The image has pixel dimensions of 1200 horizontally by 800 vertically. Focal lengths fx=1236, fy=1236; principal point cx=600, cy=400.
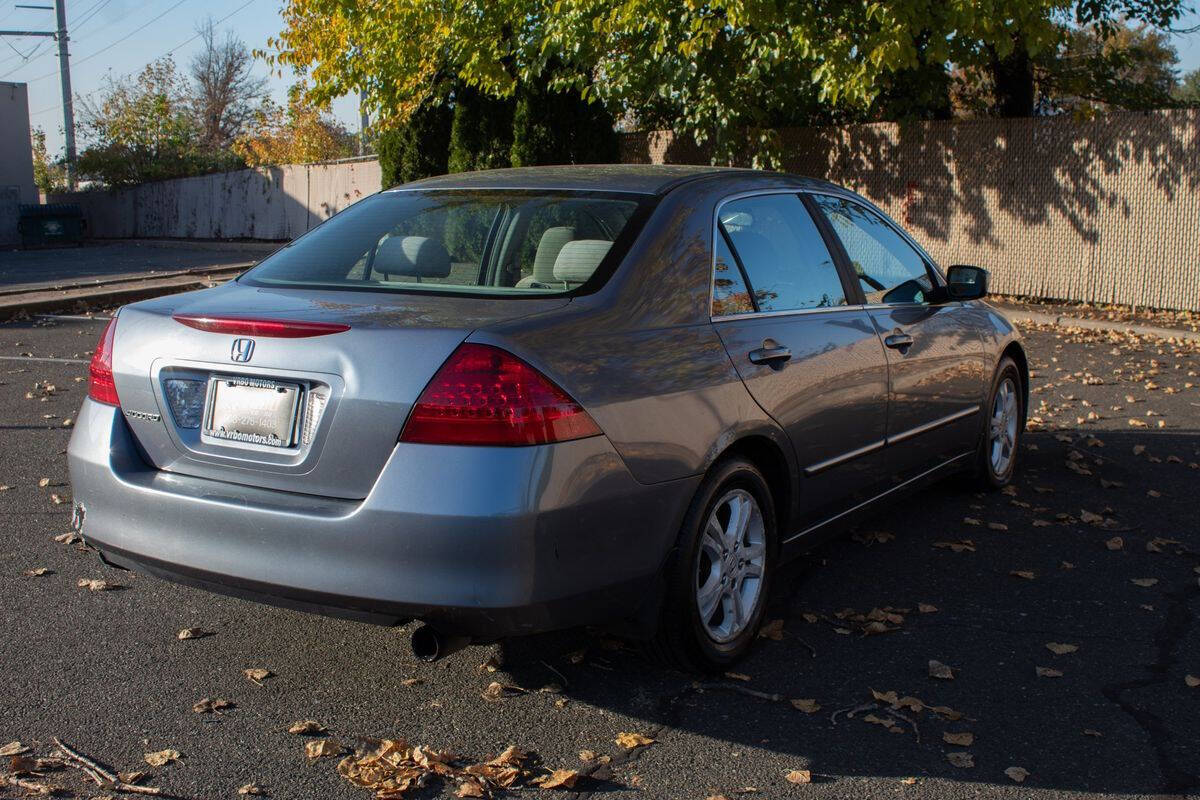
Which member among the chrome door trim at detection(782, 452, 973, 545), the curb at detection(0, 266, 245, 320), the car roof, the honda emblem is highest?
the car roof

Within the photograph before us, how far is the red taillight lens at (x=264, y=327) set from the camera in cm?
351

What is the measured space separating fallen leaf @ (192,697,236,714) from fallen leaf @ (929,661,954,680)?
89.2 inches

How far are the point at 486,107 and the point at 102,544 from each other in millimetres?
16243

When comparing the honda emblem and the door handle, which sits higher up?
the honda emblem

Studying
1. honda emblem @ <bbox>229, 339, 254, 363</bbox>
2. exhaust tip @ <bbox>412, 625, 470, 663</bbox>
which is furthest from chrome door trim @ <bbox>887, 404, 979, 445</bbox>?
honda emblem @ <bbox>229, 339, 254, 363</bbox>

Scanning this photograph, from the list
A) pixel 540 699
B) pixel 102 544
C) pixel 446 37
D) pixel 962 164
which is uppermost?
pixel 446 37

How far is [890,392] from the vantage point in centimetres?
516

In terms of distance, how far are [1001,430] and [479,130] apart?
1420 centimetres

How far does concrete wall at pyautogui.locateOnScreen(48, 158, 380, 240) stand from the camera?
1160 inches

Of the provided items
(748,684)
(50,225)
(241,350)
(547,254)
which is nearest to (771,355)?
(547,254)

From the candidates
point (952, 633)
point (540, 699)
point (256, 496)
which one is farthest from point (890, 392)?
point (256, 496)

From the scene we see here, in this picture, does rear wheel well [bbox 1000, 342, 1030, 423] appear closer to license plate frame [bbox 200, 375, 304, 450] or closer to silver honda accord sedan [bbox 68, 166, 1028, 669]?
silver honda accord sedan [bbox 68, 166, 1028, 669]

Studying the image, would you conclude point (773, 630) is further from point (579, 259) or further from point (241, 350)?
point (241, 350)

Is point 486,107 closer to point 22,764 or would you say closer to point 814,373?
point 814,373
